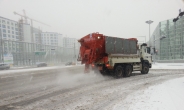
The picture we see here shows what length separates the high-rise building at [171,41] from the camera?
115ft

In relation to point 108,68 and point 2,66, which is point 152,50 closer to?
point 108,68

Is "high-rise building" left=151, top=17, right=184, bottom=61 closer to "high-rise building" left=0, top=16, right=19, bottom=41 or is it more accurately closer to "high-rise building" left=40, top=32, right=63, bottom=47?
"high-rise building" left=0, top=16, right=19, bottom=41

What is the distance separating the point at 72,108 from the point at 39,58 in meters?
61.1

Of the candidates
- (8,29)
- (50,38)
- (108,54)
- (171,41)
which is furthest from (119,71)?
(50,38)

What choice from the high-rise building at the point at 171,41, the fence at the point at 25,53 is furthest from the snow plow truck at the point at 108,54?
the fence at the point at 25,53

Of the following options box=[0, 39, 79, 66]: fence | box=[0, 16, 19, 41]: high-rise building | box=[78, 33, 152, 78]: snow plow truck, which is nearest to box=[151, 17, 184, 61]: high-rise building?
box=[78, 33, 152, 78]: snow plow truck

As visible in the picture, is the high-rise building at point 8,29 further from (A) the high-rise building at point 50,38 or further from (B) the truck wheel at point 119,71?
(B) the truck wheel at point 119,71

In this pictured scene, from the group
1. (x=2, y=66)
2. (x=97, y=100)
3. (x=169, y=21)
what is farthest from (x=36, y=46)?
(x=97, y=100)

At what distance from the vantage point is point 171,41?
37.9m

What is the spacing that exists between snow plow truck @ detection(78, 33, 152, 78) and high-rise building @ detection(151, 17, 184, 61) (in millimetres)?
23349

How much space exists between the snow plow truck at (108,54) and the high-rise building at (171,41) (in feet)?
76.6

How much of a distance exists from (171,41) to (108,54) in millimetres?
32456

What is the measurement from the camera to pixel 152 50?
1655 cm

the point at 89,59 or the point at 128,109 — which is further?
the point at 89,59
